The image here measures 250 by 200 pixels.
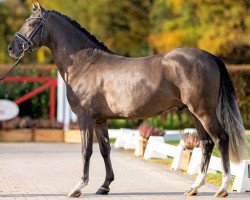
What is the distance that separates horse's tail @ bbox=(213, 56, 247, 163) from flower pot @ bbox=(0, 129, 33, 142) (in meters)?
14.2

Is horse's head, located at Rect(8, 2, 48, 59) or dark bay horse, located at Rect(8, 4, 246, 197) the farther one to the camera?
horse's head, located at Rect(8, 2, 48, 59)

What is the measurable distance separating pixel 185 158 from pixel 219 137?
425 cm

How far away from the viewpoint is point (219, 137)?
1080 centimetres

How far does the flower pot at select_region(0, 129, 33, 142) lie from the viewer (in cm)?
2433

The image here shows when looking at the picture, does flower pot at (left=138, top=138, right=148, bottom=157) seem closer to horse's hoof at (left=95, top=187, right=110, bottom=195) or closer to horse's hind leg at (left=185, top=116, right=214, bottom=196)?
horse's hoof at (left=95, top=187, right=110, bottom=195)

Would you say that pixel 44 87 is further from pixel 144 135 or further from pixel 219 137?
pixel 219 137

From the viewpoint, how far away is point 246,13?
38000mm

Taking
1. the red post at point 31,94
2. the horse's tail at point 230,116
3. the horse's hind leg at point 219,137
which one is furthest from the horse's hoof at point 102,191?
the red post at point 31,94

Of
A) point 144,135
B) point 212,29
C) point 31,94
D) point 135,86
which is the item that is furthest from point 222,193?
point 212,29

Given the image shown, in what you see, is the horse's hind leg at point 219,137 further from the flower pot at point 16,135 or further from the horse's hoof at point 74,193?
the flower pot at point 16,135

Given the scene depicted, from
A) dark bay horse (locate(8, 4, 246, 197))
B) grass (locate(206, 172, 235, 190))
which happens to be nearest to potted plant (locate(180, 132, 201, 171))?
grass (locate(206, 172, 235, 190))

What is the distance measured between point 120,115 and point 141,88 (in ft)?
1.65

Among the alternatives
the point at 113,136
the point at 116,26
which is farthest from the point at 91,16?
the point at 113,136

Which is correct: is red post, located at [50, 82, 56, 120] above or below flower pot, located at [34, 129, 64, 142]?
above
